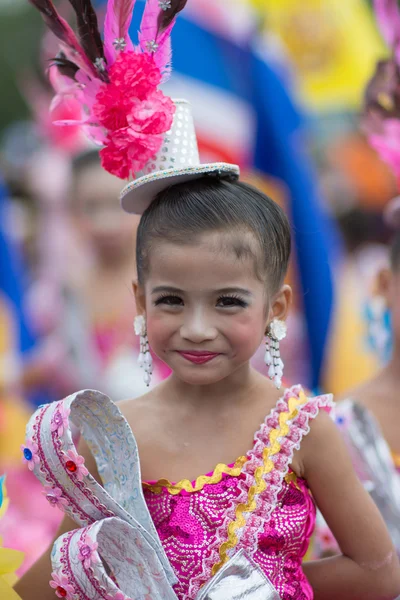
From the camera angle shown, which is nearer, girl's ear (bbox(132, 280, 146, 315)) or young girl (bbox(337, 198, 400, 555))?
girl's ear (bbox(132, 280, 146, 315))

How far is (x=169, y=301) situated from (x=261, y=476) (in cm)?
42

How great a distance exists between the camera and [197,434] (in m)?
2.28

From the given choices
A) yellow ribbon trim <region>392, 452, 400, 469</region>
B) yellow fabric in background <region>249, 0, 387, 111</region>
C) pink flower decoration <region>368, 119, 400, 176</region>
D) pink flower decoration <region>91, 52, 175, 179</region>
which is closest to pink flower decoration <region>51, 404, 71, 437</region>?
pink flower decoration <region>91, 52, 175, 179</region>

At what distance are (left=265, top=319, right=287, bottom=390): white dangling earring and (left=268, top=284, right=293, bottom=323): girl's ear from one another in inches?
0.7

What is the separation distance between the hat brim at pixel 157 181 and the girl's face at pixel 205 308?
0.14 meters

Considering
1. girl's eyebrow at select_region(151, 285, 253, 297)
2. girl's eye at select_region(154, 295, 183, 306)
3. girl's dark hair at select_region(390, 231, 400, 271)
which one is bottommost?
girl's eye at select_region(154, 295, 183, 306)

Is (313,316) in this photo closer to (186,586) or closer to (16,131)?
(186,586)

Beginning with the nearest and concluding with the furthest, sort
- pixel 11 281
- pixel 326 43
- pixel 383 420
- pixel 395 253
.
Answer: pixel 383 420 → pixel 395 253 → pixel 11 281 → pixel 326 43

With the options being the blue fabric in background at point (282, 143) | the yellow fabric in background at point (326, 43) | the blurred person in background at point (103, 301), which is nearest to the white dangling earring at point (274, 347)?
the blue fabric in background at point (282, 143)

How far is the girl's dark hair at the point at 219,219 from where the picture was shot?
219 centimetres

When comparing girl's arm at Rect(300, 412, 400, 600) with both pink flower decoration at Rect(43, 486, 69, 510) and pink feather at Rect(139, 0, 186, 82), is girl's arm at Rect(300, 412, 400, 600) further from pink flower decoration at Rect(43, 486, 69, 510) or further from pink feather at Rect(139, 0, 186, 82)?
pink feather at Rect(139, 0, 186, 82)

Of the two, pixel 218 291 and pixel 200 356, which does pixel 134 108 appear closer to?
pixel 218 291

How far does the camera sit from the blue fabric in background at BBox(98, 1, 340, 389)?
17.3 ft

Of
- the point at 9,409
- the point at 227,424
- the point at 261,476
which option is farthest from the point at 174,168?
the point at 9,409
